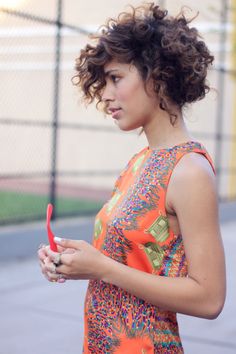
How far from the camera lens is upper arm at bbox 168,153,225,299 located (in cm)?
155

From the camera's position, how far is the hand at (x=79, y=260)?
1557 millimetres

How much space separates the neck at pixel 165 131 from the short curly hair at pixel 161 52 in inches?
0.9

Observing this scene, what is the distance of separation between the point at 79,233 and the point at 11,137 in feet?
37.8

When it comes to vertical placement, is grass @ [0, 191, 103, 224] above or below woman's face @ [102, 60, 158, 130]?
below

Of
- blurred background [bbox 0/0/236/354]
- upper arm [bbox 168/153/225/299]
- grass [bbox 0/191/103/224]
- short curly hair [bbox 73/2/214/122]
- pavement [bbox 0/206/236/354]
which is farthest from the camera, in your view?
grass [bbox 0/191/103/224]

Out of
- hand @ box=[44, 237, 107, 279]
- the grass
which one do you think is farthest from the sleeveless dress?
the grass

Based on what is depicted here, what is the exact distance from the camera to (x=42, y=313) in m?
5.27

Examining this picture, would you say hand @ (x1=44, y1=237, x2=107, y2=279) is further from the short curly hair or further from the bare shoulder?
the short curly hair

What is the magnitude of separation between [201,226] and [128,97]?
39 cm

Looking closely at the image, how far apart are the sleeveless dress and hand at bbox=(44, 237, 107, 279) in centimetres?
11

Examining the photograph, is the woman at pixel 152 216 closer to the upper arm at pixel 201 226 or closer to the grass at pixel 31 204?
the upper arm at pixel 201 226

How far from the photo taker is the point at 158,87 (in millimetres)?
1691

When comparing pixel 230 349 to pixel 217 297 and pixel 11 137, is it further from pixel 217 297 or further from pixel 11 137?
pixel 11 137

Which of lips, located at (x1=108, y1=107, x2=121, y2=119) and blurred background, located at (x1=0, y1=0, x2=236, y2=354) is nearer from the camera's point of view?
lips, located at (x1=108, y1=107, x2=121, y2=119)
